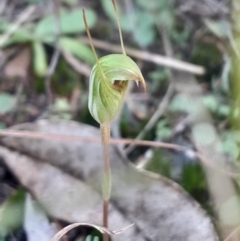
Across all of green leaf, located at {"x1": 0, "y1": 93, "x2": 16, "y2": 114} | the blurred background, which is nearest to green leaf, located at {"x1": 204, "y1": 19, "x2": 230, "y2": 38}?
the blurred background

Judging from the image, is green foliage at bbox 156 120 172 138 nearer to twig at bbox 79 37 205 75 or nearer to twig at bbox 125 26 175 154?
twig at bbox 125 26 175 154

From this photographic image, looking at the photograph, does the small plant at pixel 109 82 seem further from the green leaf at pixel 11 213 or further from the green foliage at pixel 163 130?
the green foliage at pixel 163 130

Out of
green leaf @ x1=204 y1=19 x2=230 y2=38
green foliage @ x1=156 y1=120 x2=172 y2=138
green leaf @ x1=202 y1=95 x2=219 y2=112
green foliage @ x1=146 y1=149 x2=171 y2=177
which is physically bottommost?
green foliage @ x1=146 y1=149 x2=171 y2=177

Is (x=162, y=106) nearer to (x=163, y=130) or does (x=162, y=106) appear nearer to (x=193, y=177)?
(x=163, y=130)

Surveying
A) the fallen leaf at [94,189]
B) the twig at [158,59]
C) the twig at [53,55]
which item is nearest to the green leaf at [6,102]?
the twig at [53,55]

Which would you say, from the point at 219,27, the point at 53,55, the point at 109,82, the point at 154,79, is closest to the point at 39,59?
the point at 53,55

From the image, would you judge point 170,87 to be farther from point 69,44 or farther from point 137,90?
point 69,44

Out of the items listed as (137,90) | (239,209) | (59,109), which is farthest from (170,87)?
(239,209)
